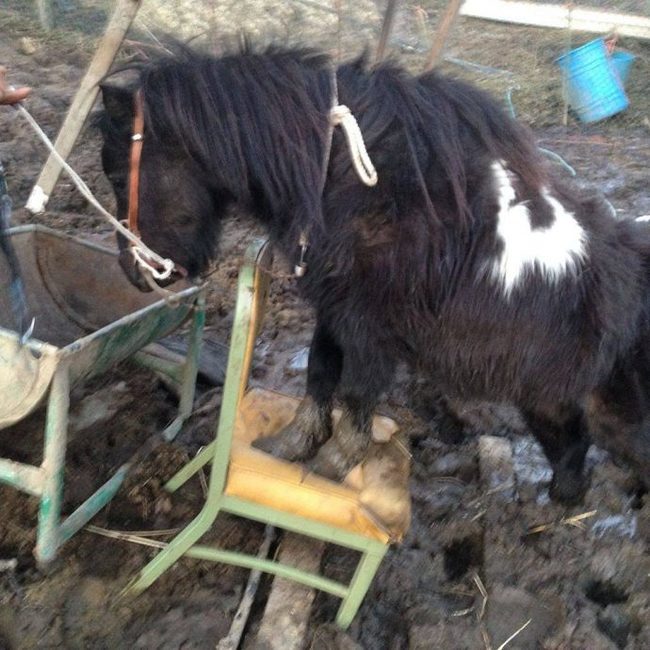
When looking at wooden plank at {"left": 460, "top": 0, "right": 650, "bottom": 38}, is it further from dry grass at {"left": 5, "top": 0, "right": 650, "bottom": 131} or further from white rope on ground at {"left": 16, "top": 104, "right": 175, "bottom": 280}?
white rope on ground at {"left": 16, "top": 104, "right": 175, "bottom": 280}

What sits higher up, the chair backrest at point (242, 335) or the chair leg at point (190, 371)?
the chair backrest at point (242, 335)

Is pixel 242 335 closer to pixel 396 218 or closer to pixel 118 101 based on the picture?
pixel 396 218

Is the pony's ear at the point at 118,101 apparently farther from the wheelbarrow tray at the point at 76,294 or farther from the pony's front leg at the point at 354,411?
the pony's front leg at the point at 354,411

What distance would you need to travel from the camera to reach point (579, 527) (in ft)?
8.74

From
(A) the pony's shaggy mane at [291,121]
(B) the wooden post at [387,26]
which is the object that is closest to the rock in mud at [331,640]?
(A) the pony's shaggy mane at [291,121]

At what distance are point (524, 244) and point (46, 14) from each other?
568cm

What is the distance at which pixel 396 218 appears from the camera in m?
1.94

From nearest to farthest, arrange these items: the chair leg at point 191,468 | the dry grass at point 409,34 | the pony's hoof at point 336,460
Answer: the pony's hoof at point 336,460, the chair leg at point 191,468, the dry grass at point 409,34

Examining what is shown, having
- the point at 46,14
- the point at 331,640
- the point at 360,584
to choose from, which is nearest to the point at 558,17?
the point at 46,14

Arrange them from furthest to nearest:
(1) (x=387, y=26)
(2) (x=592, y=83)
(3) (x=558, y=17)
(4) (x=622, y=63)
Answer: (3) (x=558, y=17) → (4) (x=622, y=63) → (2) (x=592, y=83) → (1) (x=387, y=26)

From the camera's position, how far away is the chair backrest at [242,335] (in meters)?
1.86

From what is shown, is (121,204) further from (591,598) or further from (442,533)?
(591,598)

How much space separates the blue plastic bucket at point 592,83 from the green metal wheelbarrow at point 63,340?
196 inches

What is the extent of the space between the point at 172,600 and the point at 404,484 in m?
0.81
